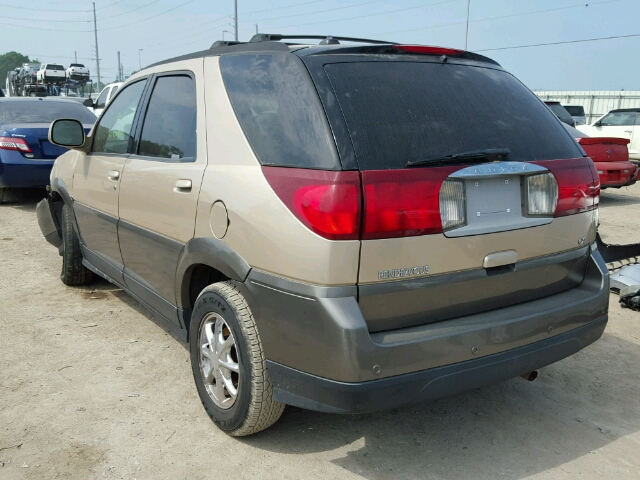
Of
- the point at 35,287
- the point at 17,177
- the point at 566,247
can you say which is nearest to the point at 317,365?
the point at 566,247

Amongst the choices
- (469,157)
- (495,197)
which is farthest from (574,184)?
(469,157)

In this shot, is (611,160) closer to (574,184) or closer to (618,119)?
(618,119)

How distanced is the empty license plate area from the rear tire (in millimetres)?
3591

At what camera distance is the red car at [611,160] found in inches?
422

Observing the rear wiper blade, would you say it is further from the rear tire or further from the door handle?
the rear tire

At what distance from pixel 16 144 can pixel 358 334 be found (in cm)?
805

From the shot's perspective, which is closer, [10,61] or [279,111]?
[279,111]

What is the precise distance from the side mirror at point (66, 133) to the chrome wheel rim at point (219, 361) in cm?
214

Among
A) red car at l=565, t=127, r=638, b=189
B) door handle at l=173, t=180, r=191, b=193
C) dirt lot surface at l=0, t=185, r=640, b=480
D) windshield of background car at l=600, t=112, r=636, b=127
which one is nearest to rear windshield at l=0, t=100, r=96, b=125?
dirt lot surface at l=0, t=185, r=640, b=480

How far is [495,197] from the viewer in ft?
8.73

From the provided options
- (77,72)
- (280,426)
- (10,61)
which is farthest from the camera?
(10,61)

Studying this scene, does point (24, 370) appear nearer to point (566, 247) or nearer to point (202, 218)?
point (202, 218)

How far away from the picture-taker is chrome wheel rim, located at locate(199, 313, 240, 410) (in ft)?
9.76

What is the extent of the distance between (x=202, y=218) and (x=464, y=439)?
1.64 metres
